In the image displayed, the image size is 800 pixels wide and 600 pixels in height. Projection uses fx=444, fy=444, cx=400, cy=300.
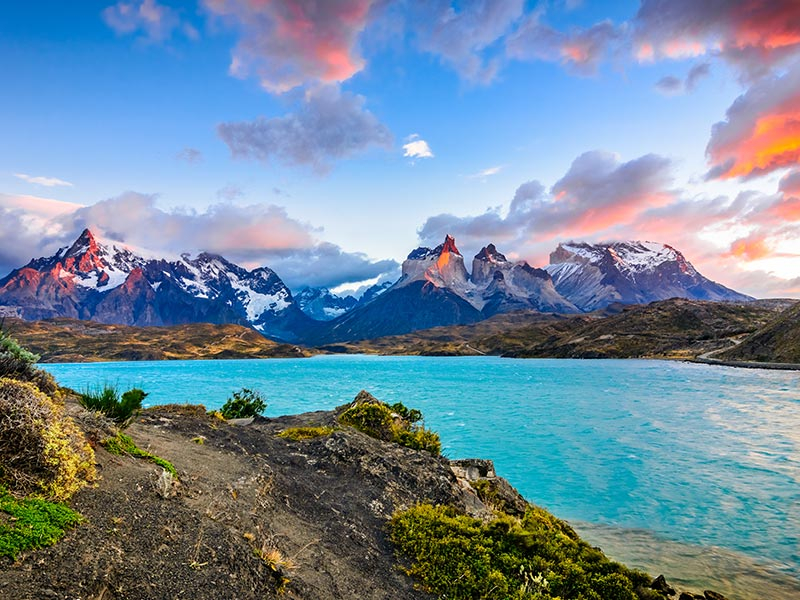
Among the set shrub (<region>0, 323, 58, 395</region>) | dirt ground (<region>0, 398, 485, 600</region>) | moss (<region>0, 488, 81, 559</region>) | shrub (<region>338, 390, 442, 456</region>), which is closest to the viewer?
moss (<region>0, 488, 81, 559</region>)

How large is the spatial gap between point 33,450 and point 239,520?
424 cm

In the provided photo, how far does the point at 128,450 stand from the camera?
11500mm

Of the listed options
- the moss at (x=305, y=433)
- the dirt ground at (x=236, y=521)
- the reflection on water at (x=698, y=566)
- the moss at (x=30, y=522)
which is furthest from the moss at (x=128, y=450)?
the reflection on water at (x=698, y=566)

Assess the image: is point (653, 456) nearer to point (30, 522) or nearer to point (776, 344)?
point (30, 522)

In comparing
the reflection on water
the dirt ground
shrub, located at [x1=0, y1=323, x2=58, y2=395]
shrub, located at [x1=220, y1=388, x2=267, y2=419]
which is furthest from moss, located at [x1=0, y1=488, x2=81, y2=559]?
shrub, located at [x1=220, y1=388, x2=267, y2=419]

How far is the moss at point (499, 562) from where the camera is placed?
403 inches

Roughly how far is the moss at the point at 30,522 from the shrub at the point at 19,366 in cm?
652

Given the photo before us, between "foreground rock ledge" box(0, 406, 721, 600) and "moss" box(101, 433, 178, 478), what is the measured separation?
1.20 feet

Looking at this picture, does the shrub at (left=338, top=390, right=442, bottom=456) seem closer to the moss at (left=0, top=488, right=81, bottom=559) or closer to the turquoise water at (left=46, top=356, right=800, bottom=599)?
the turquoise water at (left=46, top=356, right=800, bottom=599)

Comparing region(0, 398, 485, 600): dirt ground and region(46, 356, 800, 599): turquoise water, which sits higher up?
region(0, 398, 485, 600): dirt ground

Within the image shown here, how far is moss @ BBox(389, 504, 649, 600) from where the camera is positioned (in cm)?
1023

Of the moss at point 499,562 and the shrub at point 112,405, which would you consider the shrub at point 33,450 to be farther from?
the moss at point 499,562

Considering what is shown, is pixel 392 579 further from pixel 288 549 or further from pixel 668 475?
pixel 668 475

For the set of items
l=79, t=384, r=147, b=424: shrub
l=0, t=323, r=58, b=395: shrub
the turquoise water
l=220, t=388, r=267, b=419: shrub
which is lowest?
the turquoise water
